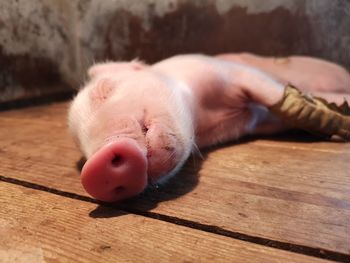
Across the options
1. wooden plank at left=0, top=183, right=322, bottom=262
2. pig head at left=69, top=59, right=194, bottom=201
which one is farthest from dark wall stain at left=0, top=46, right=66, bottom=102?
wooden plank at left=0, top=183, right=322, bottom=262

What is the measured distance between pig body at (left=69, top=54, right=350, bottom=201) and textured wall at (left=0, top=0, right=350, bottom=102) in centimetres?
43

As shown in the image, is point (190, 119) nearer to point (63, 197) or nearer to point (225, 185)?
point (225, 185)

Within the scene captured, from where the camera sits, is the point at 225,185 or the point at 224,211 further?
the point at 225,185

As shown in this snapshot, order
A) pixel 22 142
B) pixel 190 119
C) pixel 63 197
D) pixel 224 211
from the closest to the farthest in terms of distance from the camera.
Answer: pixel 224 211 → pixel 63 197 → pixel 190 119 → pixel 22 142

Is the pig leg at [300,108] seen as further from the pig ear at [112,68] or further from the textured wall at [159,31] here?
the textured wall at [159,31]

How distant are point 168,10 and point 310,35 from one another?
877 millimetres

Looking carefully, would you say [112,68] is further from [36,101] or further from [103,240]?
[36,101]

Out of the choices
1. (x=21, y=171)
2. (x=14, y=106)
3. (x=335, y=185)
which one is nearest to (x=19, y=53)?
(x=14, y=106)

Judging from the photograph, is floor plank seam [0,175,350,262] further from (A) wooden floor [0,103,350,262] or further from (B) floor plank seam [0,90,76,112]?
(B) floor plank seam [0,90,76,112]

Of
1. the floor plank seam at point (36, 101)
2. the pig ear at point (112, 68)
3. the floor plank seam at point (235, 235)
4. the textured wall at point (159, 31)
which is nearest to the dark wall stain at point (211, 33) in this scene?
the textured wall at point (159, 31)

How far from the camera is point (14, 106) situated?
2.84 meters

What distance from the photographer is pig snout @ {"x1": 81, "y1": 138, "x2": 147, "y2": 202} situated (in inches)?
42.6

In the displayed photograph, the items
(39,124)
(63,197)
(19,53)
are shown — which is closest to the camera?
(63,197)

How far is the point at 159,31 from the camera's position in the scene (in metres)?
2.87
